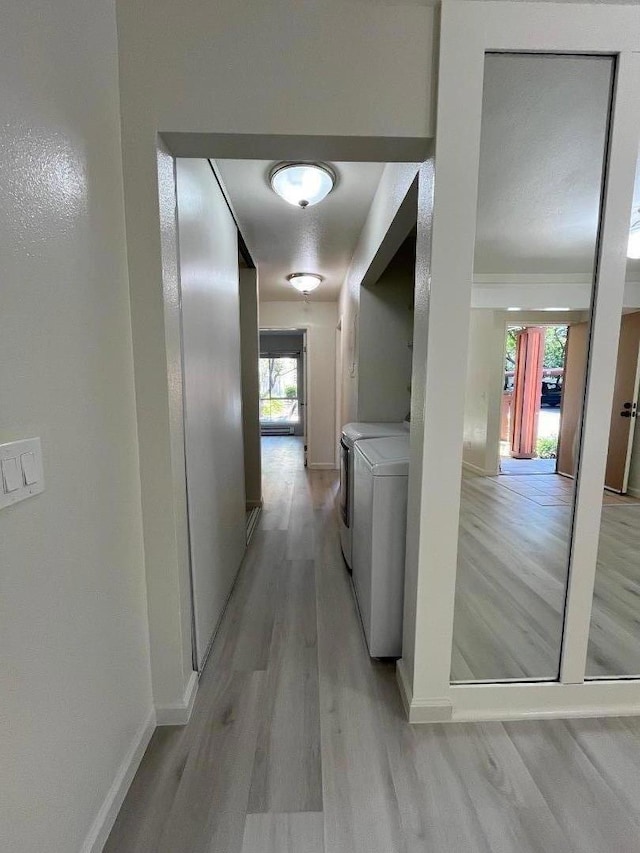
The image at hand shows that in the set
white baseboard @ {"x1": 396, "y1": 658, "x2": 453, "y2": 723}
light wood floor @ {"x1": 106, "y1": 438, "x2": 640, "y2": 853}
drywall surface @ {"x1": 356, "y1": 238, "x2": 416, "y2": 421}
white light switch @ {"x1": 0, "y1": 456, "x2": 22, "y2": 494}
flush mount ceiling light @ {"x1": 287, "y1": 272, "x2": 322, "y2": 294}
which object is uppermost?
flush mount ceiling light @ {"x1": 287, "y1": 272, "x2": 322, "y2": 294}

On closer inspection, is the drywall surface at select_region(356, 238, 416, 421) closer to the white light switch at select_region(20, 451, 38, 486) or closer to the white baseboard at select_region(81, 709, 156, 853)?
the white baseboard at select_region(81, 709, 156, 853)

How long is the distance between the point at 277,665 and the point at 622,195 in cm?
232

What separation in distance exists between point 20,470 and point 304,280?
3.74 m

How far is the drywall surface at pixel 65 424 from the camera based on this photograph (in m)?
0.74

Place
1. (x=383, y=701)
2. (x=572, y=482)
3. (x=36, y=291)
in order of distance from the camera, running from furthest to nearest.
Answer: (x=383, y=701) < (x=572, y=482) < (x=36, y=291)

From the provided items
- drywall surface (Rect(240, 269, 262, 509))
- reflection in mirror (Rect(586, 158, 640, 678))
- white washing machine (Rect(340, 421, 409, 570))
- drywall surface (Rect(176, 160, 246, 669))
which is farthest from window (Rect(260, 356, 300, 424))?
reflection in mirror (Rect(586, 158, 640, 678))

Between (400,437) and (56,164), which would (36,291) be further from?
(400,437)

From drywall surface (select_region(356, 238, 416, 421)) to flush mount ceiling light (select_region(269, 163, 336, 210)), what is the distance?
1.06 meters

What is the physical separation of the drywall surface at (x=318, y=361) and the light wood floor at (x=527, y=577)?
404cm

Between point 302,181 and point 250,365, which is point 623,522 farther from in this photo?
point 250,365

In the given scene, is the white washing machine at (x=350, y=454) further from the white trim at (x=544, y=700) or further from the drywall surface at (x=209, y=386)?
the white trim at (x=544, y=700)

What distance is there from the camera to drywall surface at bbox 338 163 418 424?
1730 mm

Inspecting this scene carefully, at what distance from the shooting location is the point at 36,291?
81cm

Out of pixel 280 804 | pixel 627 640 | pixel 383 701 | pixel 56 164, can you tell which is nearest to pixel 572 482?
pixel 627 640
